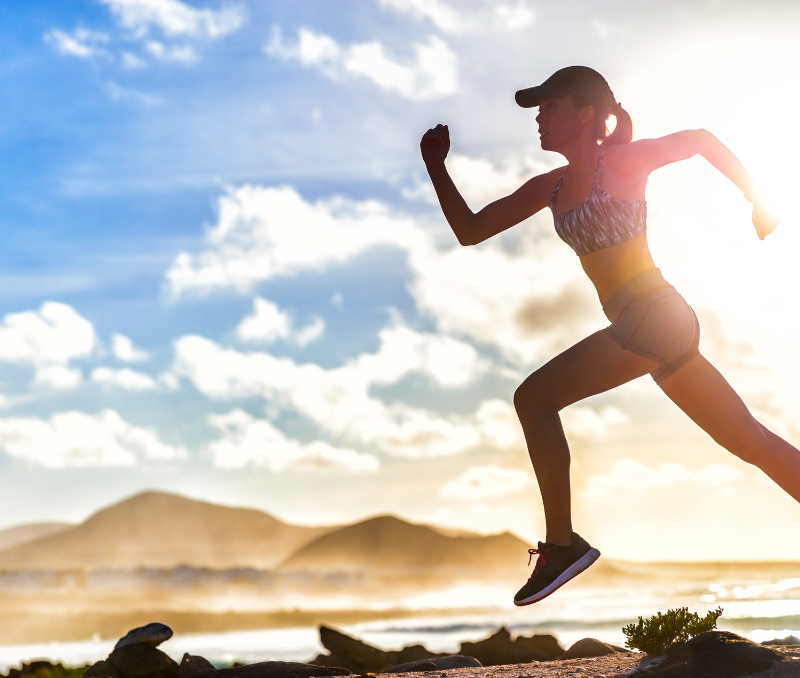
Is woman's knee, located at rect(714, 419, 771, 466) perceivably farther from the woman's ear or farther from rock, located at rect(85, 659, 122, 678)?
rock, located at rect(85, 659, 122, 678)

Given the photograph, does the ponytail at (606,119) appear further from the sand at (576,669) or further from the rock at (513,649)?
the rock at (513,649)

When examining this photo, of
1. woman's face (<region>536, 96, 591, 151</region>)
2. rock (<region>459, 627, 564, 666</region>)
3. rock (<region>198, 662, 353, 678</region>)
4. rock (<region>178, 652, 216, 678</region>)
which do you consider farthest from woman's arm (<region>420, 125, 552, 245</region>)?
rock (<region>178, 652, 216, 678</region>)

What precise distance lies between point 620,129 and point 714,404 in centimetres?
162

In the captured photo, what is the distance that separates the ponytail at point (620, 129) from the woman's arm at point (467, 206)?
16.4 inches

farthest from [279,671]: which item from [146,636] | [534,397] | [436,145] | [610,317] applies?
[436,145]

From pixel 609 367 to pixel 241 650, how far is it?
62.4 ft

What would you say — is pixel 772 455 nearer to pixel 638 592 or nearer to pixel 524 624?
pixel 524 624

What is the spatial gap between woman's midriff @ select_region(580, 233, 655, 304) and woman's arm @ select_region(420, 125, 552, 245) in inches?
24.3

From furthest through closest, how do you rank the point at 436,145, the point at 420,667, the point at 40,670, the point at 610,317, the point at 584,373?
the point at 40,670
the point at 420,667
the point at 436,145
the point at 610,317
the point at 584,373

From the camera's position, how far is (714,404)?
14.4 ft

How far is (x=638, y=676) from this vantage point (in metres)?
5.12

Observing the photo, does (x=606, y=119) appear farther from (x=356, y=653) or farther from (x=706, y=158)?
(x=356, y=653)

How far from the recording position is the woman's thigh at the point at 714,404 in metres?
4.36

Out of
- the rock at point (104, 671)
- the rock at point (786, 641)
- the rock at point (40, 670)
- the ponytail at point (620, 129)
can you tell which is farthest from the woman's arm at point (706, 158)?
the rock at point (40, 670)
